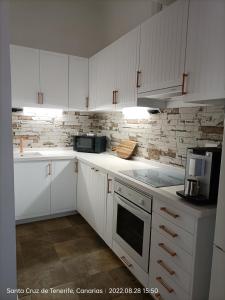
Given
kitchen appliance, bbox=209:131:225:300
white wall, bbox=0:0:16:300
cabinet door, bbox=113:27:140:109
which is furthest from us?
cabinet door, bbox=113:27:140:109

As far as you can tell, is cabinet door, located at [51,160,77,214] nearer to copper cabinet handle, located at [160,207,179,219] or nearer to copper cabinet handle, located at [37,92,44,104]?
copper cabinet handle, located at [37,92,44,104]

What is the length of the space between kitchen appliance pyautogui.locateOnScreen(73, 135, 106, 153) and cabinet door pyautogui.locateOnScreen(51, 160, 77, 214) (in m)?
0.38

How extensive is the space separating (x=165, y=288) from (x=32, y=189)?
1.98 metres

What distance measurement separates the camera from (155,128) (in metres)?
2.51

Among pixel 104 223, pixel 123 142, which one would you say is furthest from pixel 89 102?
pixel 104 223

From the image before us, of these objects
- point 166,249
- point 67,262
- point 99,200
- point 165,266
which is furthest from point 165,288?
point 99,200

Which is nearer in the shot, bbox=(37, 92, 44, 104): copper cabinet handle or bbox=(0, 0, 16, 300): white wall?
bbox=(0, 0, 16, 300): white wall

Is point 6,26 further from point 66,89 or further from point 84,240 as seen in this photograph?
point 66,89

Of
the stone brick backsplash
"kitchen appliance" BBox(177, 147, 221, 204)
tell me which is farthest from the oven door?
the stone brick backsplash

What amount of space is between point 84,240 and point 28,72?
87.1 inches

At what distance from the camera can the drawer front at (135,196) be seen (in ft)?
5.50

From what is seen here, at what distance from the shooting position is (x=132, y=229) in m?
1.92

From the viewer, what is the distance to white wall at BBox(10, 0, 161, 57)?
111 inches

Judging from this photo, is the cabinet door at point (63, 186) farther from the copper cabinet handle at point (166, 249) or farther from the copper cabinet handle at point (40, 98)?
the copper cabinet handle at point (166, 249)
